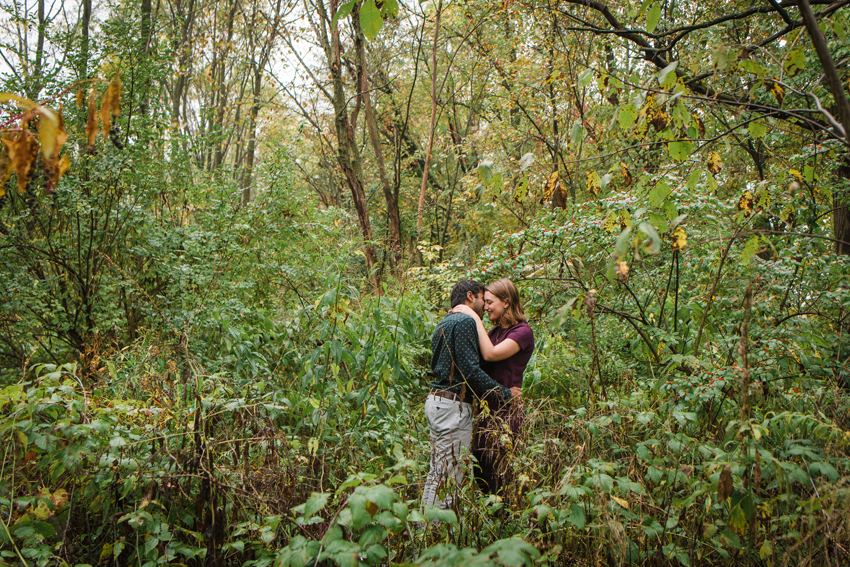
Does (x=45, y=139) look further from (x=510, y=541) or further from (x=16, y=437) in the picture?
(x=16, y=437)

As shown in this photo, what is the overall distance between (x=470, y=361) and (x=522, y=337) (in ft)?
1.45

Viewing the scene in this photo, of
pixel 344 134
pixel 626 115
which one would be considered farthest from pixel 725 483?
pixel 344 134

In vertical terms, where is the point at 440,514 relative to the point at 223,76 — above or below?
below

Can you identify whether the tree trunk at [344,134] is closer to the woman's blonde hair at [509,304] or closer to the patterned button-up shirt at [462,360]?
the woman's blonde hair at [509,304]

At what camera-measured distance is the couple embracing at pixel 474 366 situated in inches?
123

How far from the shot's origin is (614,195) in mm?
4707

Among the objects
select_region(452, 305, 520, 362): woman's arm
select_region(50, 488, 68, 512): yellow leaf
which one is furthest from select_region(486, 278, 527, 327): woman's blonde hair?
select_region(50, 488, 68, 512): yellow leaf

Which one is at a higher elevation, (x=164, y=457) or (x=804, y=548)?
(x=164, y=457)

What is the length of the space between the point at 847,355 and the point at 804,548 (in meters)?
2.18

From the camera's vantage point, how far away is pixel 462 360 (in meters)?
3.15

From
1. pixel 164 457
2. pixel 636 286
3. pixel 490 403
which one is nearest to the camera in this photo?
pixel 164 457

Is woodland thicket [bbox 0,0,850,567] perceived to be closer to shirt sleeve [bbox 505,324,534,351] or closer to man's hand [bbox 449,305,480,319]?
shirt sleeve [bbox 505,324,534,351]

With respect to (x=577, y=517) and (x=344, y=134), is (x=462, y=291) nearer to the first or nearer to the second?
(x=577, y=517)

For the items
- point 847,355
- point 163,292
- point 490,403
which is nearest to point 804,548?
point 490,403
